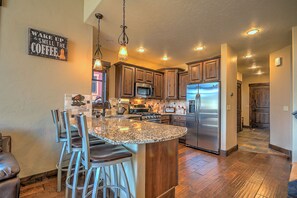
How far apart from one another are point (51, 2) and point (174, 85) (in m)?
3.90

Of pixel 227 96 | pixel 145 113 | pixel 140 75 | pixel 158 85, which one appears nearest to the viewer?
pixel 227 96

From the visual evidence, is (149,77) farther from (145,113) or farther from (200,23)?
(200,23)

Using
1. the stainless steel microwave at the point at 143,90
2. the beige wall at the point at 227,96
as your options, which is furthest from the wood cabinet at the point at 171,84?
the beige wall at the point at 227,96

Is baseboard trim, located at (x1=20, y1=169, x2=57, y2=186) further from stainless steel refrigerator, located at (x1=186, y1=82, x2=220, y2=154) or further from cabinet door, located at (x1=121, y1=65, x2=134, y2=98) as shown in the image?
stainless steel refrigerator, located at (x1=186, y1=82, x2=220, y2=154)

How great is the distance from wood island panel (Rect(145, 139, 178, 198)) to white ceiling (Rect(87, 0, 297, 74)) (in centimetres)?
208

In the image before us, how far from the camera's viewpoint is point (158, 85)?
516cm

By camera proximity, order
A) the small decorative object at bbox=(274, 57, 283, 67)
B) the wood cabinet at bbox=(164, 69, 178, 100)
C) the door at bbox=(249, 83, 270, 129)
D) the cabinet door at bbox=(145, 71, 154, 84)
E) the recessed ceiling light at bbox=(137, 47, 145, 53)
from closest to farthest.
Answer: the small decorative object at bbox=(274, 57, 283, 67) < the recessed ceiling light at bbox=(137, 47, 145, 53) < the cabinet door at bbox=(145, 71, 154, 84) < the wood cabinet at bbox=(164, 69, 178, 100) < the door at bbox=(249, 83, 270, 129)

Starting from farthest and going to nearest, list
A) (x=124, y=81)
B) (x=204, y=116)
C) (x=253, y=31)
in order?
(x=124, y=81) < (x=204, y=116) < (x=253, y=31)

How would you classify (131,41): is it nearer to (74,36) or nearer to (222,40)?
(74,36)

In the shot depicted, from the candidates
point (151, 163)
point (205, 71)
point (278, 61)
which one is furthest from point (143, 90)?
point (278, 61)

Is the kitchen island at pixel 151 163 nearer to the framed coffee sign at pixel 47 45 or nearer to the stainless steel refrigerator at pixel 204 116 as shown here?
the framed coffee sign at pixel 47 45

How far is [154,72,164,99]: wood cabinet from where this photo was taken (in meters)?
5.07

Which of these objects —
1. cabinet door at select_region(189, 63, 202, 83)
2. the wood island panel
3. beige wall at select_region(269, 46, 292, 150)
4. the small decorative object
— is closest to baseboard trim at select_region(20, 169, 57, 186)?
the wood island panel

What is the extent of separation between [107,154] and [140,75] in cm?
346
